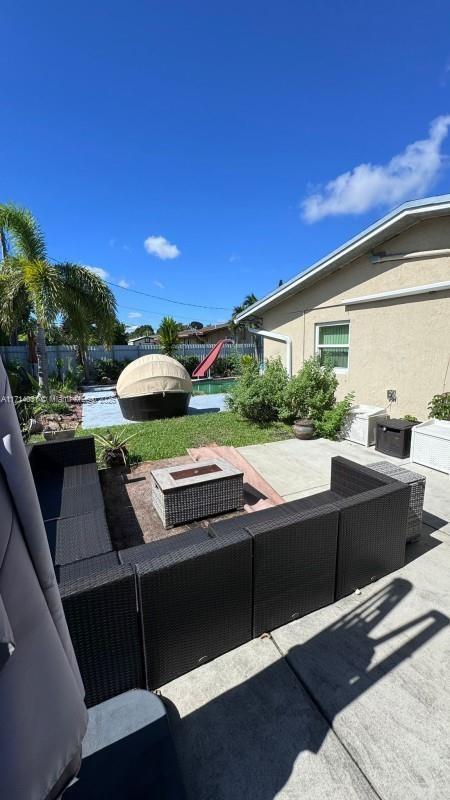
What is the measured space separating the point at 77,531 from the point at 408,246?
8.38 meters

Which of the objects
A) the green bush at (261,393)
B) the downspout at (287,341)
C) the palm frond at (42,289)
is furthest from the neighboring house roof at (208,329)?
the green bush at (261,393)

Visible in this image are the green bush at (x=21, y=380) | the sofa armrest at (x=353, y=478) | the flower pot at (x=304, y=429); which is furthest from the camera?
the green bush at (x=21, y=380)

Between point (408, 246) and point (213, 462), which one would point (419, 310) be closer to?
point (408, 246)

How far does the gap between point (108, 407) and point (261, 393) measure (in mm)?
6758

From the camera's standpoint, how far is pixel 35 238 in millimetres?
11680

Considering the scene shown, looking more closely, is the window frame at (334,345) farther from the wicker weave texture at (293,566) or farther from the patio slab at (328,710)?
the wicker weave texture at (293,566)

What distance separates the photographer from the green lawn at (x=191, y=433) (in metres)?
7.23

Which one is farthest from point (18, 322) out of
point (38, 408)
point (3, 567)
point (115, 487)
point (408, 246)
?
point (3, 567)

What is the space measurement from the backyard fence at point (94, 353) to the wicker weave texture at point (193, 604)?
527 inches

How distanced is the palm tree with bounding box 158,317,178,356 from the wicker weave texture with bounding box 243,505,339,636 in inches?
865

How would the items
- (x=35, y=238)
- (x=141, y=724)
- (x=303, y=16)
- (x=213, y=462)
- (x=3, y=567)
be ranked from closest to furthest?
(x=3, y=567), (x=141, y=724), (x=213, y=462), (x=303, y=16), (x=35, y=238)

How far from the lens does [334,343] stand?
966 centimetres

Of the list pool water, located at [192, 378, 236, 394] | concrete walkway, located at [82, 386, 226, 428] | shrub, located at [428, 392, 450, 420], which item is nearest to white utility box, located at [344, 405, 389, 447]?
shrub, located at [428, 392, 450, 420]

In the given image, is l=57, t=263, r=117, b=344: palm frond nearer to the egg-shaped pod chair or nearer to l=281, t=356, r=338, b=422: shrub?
the egg-shaped pod chair
